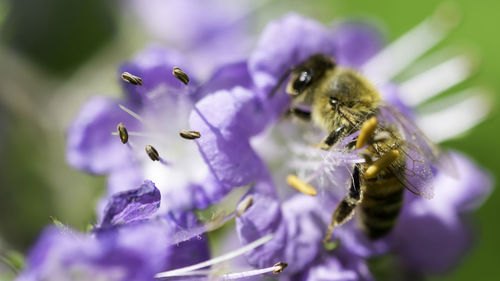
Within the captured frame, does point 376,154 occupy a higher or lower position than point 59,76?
higher

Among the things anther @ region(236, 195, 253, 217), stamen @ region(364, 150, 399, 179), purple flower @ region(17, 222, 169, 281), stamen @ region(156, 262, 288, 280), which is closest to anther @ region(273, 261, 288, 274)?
stamen @ region(156, 262, 288, 280)

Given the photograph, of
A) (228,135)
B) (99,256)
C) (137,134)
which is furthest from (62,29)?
(99,256)

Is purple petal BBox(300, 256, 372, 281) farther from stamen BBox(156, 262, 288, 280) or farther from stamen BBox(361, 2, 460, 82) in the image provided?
stamen BBox(361, 2, 460, 82)

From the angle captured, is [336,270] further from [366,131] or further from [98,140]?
[98,140]

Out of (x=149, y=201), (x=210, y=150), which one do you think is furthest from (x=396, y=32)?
(x=149, y=201)

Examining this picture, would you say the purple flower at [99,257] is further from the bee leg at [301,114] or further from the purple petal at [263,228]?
the bee leg at [301,114]

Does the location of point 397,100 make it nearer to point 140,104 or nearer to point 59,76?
point 140,104
